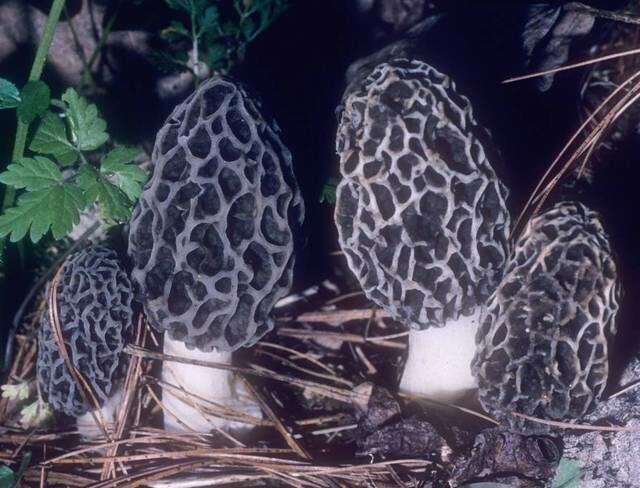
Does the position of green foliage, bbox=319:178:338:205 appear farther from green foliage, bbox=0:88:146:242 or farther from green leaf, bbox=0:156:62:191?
green leaf, bbox=0:156:62:191

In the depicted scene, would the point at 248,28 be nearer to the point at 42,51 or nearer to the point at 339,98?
the point at 339,98

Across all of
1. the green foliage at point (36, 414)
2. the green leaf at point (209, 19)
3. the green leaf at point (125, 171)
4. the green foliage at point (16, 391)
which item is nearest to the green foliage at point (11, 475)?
the green foliage at point (36, 414)

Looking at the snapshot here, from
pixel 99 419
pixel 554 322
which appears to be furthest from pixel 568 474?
pixel 99 419

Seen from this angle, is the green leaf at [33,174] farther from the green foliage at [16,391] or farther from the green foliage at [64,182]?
the green foliage at [16,391]

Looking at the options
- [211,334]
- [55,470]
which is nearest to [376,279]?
[211,334]

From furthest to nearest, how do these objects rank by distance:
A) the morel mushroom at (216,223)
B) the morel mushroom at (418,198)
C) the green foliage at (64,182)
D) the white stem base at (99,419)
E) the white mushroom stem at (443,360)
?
the white stem base at (99,419)
the white mushroom stem at (443,360)
the green foliage at (64,182)
the morel mushroom at (216,223)
the morel mushroom at (418,198)

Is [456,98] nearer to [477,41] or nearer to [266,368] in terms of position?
[477,41]

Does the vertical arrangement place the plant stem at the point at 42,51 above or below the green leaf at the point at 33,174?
above
